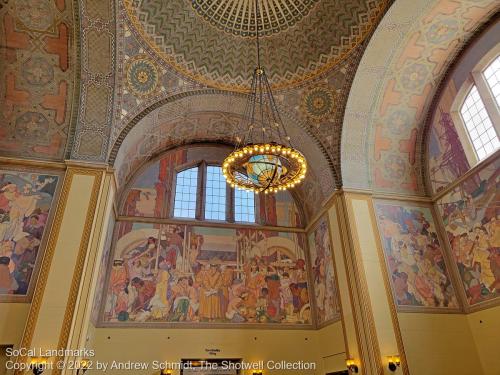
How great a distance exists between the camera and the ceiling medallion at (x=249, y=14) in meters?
10.4

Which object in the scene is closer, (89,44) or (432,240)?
(89,44)

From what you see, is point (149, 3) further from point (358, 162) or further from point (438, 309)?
point (438, 309)

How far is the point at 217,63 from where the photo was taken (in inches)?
434

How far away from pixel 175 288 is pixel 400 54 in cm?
969

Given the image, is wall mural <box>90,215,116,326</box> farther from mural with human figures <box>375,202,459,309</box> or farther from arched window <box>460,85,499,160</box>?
arched window <box>460,85,499,160</box>

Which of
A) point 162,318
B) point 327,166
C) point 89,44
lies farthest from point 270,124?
point 162,318

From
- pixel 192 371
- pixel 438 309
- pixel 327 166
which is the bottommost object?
pixel 192 371

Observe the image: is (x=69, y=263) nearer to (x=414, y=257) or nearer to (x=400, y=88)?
(x=414, y=257)

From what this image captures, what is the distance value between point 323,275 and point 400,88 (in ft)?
20.6

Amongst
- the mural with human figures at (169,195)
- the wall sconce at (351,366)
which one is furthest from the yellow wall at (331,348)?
the mural with human figures at (169,195)

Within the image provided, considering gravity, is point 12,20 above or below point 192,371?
above

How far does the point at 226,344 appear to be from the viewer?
1096cm

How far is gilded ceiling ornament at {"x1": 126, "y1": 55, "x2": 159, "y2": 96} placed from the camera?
1016 cm

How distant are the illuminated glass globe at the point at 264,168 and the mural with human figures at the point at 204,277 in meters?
4.94
